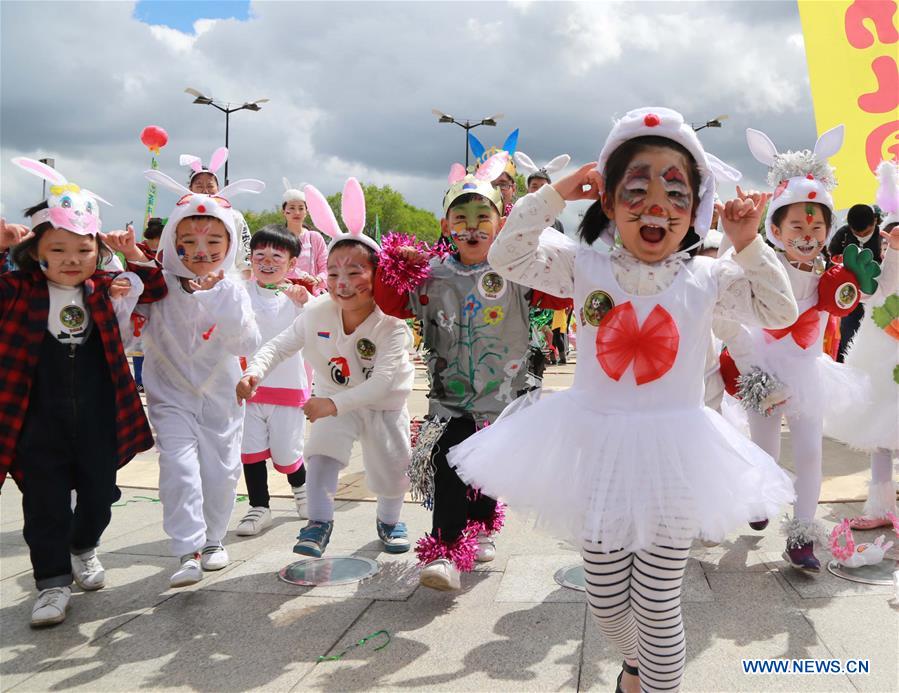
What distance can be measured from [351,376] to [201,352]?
2.60 feet

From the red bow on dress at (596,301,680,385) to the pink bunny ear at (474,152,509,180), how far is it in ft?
5.01

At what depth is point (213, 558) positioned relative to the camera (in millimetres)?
3996

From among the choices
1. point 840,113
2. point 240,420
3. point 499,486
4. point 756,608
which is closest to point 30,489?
point 240,420

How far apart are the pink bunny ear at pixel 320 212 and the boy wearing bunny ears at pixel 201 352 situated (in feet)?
1.49

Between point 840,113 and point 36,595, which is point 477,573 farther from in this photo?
point 840,113

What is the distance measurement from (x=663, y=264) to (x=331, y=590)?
225cm

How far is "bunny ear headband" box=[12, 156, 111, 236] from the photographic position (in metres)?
3.54

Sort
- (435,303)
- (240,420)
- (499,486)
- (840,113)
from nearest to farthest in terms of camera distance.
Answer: (499,486) < (435,303) < (240,420) < (840,113)

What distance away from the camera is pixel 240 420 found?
413cm

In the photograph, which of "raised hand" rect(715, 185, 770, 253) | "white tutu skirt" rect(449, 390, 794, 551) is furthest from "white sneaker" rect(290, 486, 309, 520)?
"raised hand" rect(715, 185, 770, 253)

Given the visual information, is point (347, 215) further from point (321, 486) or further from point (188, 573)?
point (188, 573)

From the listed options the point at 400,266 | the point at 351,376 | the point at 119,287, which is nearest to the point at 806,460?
the point at 400,266

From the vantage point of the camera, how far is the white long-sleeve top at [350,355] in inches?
156

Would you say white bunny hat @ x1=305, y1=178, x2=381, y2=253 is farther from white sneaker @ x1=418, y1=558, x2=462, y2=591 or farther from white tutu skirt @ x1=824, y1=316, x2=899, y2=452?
white tutu skirt @ x1=824, y1=316, x2=899, y2=452
